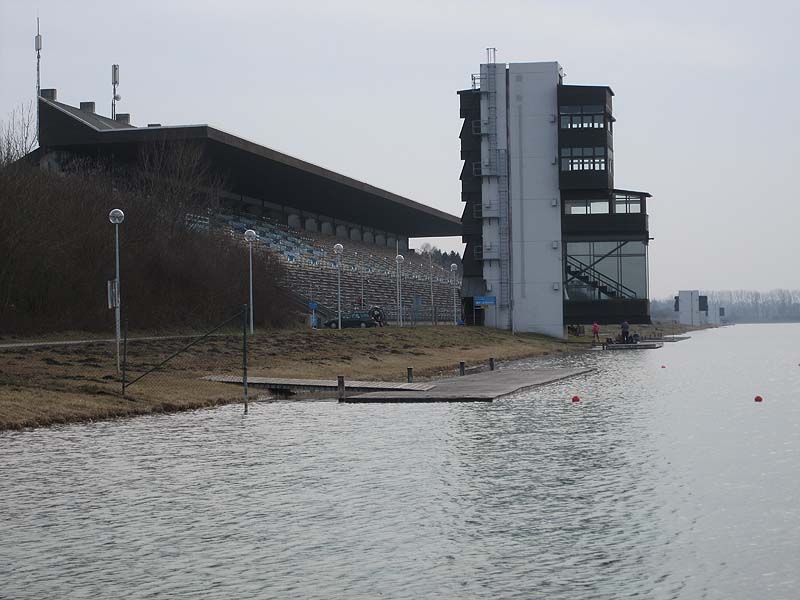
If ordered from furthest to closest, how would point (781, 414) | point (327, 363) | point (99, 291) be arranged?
1. point (99, 291)
2. point (327, 363)
3. point (781, 414)

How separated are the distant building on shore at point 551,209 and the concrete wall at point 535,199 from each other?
0.08 meters

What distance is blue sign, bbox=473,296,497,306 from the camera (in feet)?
325

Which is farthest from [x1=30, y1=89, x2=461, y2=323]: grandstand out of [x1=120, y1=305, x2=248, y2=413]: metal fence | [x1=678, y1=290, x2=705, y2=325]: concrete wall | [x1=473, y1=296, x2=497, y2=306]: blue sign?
[x1=678, y1=290, x2=705, y2=325]: concrete wall

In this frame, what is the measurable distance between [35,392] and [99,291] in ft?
93.9

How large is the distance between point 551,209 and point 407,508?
276 ft

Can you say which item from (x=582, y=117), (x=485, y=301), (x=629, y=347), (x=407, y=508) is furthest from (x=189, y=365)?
(x=582, y=117)

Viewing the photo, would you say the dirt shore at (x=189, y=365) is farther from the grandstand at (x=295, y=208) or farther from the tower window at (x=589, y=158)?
the tower window at (x=589, y=158)

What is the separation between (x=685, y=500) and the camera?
52.1ft

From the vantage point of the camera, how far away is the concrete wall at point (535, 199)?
97.4 m

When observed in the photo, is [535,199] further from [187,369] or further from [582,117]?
[187,369]

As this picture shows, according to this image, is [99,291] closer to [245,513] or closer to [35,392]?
[35,392]

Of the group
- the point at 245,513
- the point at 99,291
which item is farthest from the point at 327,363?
the point at 245,513

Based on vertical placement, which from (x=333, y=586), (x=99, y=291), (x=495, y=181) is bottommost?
(x=333, y=586)

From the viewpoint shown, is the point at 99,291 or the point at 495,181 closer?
the point at 99,291
